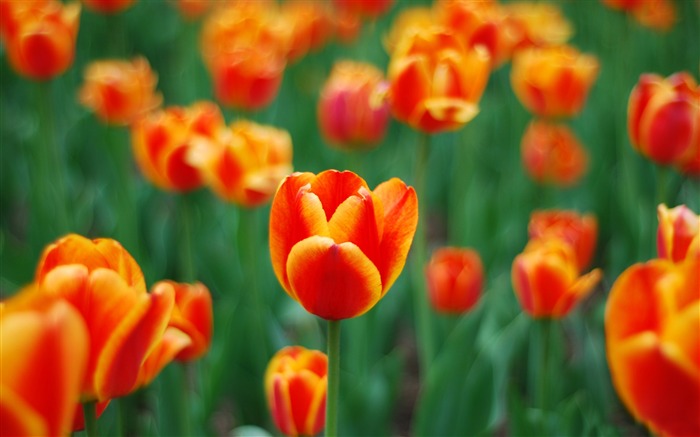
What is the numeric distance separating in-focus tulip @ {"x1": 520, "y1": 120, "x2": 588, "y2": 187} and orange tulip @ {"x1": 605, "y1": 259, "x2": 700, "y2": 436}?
1.48 meters

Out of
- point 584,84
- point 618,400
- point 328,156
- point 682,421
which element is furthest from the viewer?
point 328,156

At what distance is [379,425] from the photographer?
1.42 meters

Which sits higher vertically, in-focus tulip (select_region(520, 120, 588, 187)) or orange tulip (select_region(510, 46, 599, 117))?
orange tulip (select_region(510, 46, 599, 117))

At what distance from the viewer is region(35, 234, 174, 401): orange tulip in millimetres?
619

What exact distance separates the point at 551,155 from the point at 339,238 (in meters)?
1.46

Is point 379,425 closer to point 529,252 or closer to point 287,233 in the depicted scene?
point 529,252

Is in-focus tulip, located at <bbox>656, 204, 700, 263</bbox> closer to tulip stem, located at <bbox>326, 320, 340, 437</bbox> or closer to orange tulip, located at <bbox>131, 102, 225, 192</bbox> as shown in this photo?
tulip stem, located at <bbox>326, 320, 340, 437</bbox>

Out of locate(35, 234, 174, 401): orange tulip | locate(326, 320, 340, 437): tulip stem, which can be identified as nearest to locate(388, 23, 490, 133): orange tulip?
locate(326, 320, 340, 437): tulip stem

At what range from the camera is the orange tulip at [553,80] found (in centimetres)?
191

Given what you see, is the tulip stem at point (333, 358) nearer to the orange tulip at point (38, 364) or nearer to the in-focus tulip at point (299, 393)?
the in-focus tulip at point (299, 393)

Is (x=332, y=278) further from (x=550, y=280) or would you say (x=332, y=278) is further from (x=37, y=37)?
(x=37, y=37)

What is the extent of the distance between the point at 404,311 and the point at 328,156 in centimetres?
59

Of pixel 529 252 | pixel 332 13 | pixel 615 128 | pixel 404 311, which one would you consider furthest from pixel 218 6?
pixel 529 252

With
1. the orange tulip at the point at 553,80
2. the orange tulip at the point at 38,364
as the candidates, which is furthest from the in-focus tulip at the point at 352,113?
the orange tulip at the point at 38,364
